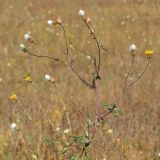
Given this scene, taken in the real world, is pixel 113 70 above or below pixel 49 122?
above

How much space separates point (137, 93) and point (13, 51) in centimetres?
482

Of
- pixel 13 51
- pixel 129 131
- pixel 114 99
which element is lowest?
pixel 129 131

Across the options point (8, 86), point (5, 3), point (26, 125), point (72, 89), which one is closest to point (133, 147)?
point (26, 125)

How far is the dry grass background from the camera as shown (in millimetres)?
4824

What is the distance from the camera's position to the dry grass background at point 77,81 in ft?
15.8

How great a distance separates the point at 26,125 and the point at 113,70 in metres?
3.93

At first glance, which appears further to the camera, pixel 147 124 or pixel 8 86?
pixel 8 86

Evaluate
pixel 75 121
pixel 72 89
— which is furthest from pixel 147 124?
pixel 72 89

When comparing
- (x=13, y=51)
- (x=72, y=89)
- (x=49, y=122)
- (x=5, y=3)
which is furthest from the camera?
(x=5, y=3)

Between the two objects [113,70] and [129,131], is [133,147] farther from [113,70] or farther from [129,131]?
[113,70]

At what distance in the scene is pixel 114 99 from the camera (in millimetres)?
6922

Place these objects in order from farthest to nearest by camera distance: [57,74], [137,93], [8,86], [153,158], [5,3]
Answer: [5,3]
[57,74]
[8,86]
[137,93]
[153,158]

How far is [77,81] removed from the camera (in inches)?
321

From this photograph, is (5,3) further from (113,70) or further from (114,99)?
(114,99)
